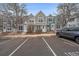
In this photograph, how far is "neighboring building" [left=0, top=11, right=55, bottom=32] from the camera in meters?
5.92

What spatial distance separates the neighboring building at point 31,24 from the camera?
592 cm

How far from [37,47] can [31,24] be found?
1.52 m

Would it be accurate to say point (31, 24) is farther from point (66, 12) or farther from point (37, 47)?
point (66, 12)

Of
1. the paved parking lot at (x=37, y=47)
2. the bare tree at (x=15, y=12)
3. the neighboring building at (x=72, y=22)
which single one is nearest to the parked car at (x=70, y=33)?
the neighboring building at (x=72, y=22)

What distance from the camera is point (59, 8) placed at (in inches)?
235

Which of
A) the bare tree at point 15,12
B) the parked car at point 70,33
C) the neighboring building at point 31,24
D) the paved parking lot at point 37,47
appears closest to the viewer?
the paved parking lot at point 37,47

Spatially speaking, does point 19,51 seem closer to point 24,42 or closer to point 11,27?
point 24,42

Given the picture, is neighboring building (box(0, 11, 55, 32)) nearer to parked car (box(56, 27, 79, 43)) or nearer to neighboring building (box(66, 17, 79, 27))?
parked car (box(56, 27, 79, 43))

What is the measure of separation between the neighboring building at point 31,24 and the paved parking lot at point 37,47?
1.41 ft

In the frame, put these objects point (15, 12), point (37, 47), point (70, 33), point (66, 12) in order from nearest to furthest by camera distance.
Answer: point (37, 47), point (15, 12), point (66, 12), point (70, 33)

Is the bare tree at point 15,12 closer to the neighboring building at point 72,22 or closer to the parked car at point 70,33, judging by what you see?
the parked car at point 70,33

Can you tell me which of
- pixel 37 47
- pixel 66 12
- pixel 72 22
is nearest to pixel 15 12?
pixel 37 47

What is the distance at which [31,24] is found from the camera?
253 inches

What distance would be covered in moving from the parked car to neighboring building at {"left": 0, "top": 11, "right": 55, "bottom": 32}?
51 centimetres
